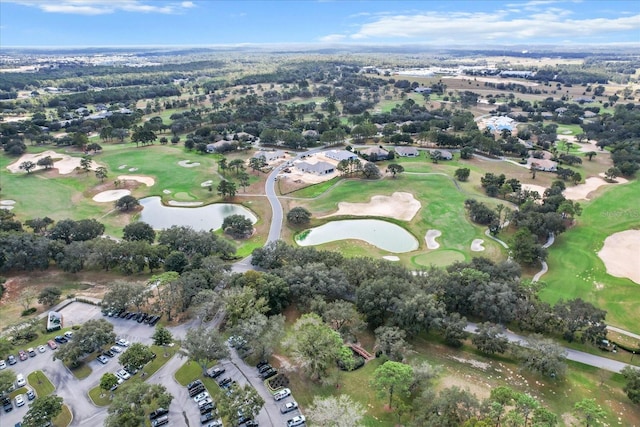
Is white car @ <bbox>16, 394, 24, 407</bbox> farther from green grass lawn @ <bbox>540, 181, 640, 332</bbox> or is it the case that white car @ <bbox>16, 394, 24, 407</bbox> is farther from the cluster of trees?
green grass lawn @ <bbox>540, 181, 640, 332</bbox>

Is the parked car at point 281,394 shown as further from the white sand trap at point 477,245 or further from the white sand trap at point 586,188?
the white sand trap at point 586,188

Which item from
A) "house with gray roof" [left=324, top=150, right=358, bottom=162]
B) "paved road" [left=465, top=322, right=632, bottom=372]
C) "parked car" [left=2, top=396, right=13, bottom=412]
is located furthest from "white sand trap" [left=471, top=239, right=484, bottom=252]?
"parked car" [left=2, top=396, right=13, bottom=412]

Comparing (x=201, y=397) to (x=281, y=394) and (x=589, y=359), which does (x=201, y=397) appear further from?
(x=589, y=359)

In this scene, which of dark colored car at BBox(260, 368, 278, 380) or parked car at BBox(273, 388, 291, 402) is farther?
dark colored car at BBox(260, 368, 278, 380)

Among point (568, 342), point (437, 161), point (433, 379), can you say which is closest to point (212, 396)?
point (433, 379)

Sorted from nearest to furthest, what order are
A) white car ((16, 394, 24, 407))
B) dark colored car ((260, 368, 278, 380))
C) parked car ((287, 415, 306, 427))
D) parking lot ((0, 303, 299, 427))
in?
1. parked car ((287, 415, 306, 427))
2. parking lot ((0, 303, 299, 427))
3. white car ((16, 394, 24, 407))
4. dark colored car ((260, 368, 278, 380))

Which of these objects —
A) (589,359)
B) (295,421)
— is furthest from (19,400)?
(589,359)
